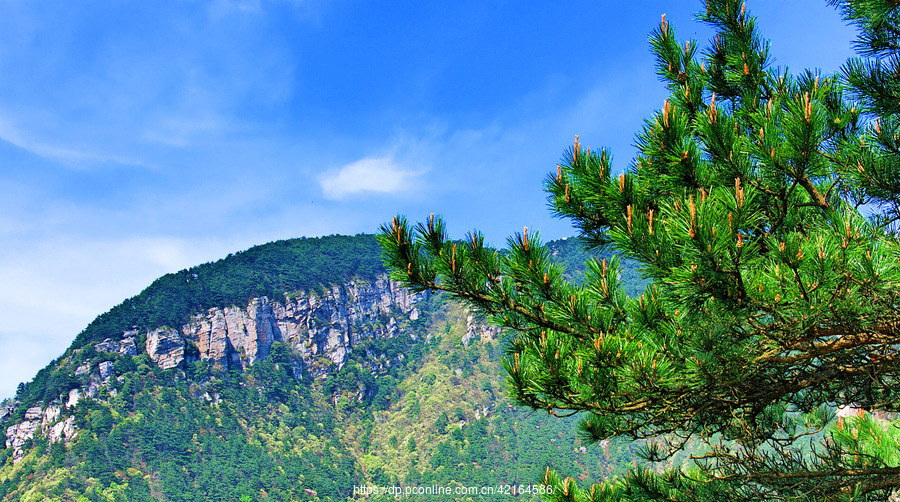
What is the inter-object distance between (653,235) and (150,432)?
242 feet

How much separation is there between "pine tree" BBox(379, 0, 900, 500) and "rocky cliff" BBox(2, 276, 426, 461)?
71.3 meters

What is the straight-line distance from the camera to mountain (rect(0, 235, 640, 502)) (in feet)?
193

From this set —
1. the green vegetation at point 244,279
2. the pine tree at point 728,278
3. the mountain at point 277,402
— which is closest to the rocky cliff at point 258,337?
the mountain at point 277,402

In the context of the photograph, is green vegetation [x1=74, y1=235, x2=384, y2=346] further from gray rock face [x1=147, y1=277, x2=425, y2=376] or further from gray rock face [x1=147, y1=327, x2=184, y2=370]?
gray rock face [x1=147, y1=277, x2=425, y2=376]

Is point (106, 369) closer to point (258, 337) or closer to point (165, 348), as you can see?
point (165, 348)

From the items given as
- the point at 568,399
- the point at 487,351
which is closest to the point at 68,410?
the point at 487,351

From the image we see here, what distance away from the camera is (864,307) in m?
2.09

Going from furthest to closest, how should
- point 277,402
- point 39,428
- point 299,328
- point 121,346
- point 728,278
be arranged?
1. point 299,328
2. point 277,402
3. point 121,346
4. point 39,428
5. point 728,278

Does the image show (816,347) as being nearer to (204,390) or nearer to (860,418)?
(860,418)

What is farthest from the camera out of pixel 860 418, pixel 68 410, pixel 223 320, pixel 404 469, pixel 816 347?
pixel 223 320

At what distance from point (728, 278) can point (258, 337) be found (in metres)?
90.1

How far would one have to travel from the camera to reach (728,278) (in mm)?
1987

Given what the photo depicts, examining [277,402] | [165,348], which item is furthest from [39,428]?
[277,402]

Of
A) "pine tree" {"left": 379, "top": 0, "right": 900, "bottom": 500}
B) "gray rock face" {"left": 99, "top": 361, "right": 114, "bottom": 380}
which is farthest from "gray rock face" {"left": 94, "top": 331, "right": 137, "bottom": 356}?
"pine tree" {"left": 379, "top": 0, "right": 900, "bottom": 500}
